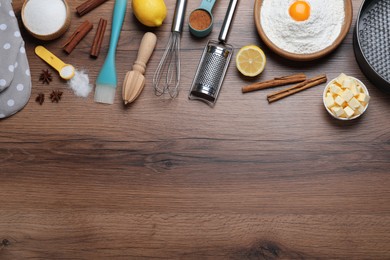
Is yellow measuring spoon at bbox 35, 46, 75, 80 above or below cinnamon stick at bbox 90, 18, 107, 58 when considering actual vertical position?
below

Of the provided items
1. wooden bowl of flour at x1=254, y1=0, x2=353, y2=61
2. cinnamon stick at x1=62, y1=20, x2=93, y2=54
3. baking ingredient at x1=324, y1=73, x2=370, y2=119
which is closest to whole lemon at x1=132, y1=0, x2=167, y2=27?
cinnamon stick at x1=62, y1=20, x2=93, y2=54

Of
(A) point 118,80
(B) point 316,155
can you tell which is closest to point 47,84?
(A) point 118,80

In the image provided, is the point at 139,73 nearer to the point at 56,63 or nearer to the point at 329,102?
the point at 56,63

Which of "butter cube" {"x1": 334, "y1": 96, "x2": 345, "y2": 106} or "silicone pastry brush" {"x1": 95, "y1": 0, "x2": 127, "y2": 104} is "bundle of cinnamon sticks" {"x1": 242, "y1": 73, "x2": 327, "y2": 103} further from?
"silicone pastry brush" {"x1": 95, "y1": 0, "x2": 127, "y2": 104}

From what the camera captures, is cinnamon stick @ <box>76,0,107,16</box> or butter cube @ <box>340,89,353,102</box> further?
cinnamon stick @ <box>76,0,107,16</box>

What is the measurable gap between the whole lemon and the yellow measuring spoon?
23 cm

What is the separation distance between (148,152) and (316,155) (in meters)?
0.44

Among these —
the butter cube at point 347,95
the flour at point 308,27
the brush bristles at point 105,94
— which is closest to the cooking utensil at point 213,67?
the flour at point 308,27

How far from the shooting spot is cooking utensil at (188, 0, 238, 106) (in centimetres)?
132

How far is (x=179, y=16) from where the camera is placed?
1.34 m

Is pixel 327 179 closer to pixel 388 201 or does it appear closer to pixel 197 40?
pixel 388 201

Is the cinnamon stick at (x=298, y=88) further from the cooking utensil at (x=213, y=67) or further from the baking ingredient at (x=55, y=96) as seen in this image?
the baking ingredient at (x=55, y=96)

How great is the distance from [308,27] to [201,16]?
0.28m

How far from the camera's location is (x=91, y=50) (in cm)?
136
